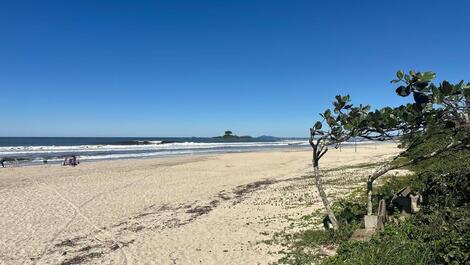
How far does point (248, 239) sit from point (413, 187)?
→ 14.3ft

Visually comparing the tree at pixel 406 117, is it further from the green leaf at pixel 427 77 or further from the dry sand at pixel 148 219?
the dry sand at pixel 148 219

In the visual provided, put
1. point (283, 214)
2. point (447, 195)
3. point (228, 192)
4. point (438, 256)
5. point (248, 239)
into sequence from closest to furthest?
point (438, 256) → point (447, 195) → point (248, 239) → point (283, 214) → point (228, 192)

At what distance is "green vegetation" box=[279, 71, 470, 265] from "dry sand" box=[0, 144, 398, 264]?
1510 millimetres

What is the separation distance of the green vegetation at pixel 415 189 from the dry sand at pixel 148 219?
4.95 feet

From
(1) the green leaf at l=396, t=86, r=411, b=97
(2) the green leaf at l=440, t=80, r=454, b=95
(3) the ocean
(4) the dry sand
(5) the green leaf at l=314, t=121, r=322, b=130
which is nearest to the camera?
(2) the green leaf at l=440, t=80, r=454, b=95

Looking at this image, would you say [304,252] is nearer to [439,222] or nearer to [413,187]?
[439,222]

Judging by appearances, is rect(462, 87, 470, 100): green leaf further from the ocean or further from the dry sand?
the ocean

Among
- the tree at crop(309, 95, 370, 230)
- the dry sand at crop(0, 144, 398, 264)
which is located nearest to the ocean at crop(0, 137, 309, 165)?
the dry sand at crop(0, 144, 398, 264)

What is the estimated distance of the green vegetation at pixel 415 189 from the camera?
241 inches

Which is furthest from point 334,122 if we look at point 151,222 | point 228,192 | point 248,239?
point 228,192

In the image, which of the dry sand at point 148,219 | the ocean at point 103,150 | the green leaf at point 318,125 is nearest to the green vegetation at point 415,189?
the green leaf at point 318,125

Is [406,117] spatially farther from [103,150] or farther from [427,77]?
[103,150]

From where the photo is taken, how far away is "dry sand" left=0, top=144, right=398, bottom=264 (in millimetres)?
9406

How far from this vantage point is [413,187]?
10.1 m
